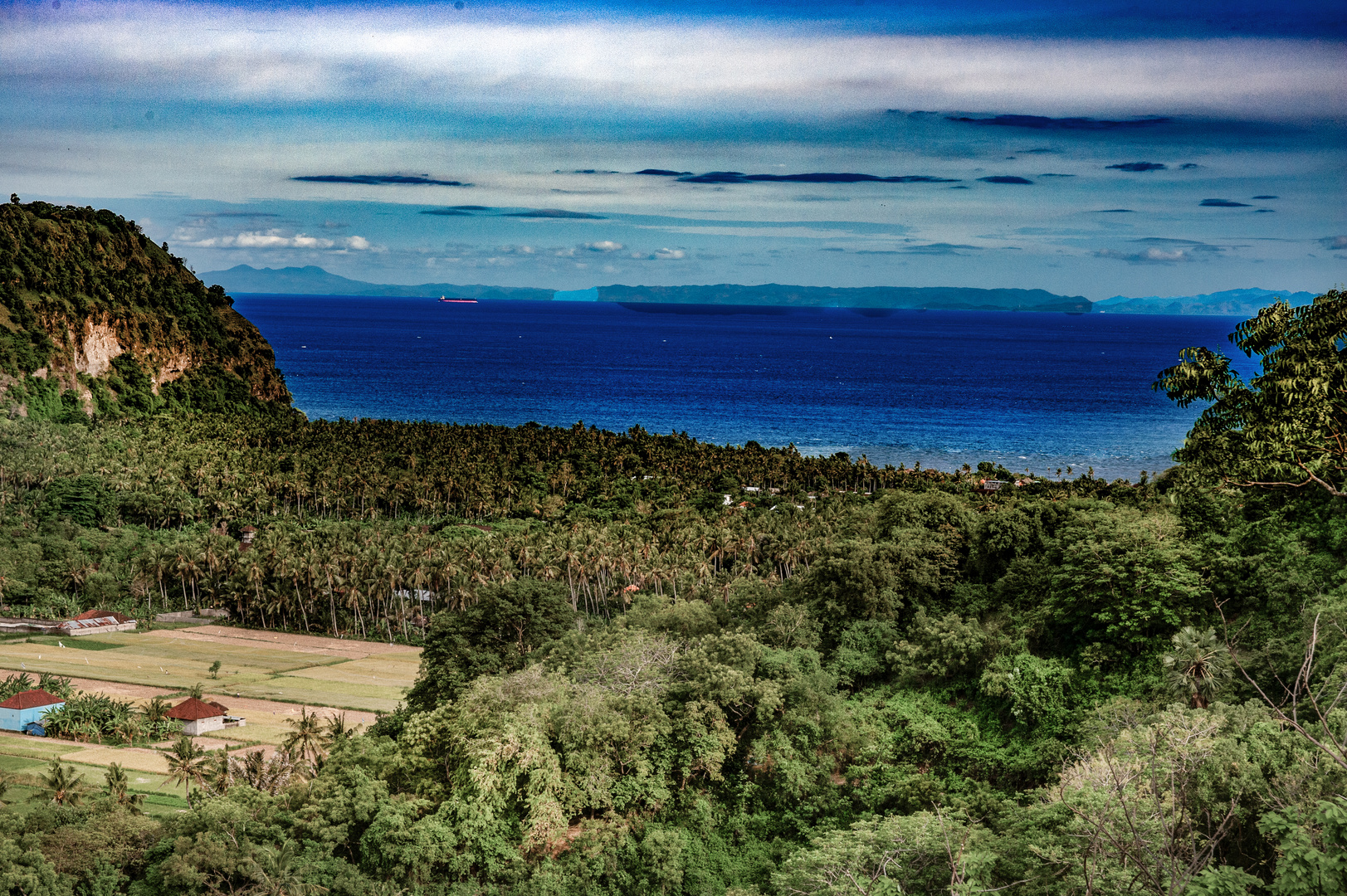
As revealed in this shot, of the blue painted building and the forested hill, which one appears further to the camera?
the forested hill

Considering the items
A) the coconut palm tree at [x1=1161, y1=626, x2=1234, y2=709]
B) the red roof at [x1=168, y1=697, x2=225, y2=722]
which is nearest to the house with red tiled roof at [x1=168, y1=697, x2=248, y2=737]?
the red roof at [x1=168, y1=697, x2=225, y2=722]

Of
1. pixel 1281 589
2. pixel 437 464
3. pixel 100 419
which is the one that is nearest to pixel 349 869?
pixel 1281 589

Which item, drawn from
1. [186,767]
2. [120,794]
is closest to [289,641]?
[186,767]

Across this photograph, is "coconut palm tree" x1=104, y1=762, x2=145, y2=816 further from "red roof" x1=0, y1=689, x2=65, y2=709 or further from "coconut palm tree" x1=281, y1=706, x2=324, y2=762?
"red roof" x1=0, y1=689, x2=65, y2=709

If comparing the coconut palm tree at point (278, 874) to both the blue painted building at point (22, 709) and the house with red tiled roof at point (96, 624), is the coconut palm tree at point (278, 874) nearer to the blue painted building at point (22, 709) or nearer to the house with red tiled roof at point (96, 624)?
the blue painted building at point (22, 709)

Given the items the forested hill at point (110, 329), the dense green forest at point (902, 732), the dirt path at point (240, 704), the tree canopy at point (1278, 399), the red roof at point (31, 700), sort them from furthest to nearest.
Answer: the forested hill at point (110, 329), the dirt path at point (240, 704), the red roof at point (31, 700), the tree canopy at point (1278, 399), the dense green forest at point (902, 732)

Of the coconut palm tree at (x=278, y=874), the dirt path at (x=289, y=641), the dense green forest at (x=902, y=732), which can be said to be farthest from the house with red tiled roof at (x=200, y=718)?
the coconut palm tree at (x=278, y=874)
